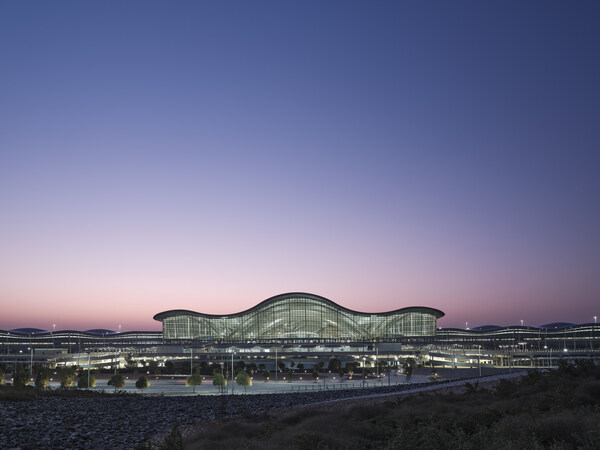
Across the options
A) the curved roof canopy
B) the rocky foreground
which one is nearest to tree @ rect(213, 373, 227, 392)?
the rocky foreground

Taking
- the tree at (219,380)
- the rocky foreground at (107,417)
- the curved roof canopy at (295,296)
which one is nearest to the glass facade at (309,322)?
the curved roof canopy at (295,296)

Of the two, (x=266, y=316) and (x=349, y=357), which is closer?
(x=349, y=357)

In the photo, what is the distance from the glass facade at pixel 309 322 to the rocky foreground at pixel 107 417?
9272 centimetres

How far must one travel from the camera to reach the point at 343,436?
723 inches

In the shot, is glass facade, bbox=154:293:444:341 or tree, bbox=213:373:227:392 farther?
glass facade, bbox=154:293:444:341

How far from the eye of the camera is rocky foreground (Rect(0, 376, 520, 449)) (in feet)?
75.4

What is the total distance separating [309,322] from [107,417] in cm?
10702

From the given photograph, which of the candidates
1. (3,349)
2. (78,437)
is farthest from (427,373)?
(3,349)

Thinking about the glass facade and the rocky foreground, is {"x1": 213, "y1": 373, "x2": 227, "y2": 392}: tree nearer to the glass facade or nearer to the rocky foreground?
the rocky foreground

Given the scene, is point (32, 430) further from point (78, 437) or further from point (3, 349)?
point (3, 349)

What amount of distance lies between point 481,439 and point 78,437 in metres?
18.1

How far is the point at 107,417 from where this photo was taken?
30.2 metres

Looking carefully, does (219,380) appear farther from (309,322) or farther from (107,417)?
(309,322)

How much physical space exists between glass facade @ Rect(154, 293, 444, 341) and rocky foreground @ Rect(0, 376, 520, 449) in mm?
92718
